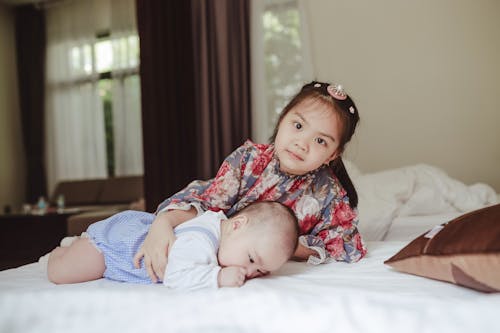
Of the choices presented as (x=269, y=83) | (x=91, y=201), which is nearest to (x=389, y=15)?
(x=269, y=83)

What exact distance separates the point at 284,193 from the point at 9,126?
18.5 ft

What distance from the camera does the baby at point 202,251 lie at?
37.3 inches

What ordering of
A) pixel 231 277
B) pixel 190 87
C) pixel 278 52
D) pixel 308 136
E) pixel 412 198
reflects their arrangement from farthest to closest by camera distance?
pixel 278 52, pixel 190 87, pixel 412 198, pixel 308 136, pixel 231 277

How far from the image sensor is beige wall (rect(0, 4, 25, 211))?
5.70 metres

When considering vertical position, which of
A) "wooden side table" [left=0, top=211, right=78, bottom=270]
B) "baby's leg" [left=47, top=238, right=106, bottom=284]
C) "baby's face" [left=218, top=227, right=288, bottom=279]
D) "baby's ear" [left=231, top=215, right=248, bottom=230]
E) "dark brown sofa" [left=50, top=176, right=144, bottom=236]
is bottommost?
"wooden side table" [left=0, top=211, right=78, bottom=270]

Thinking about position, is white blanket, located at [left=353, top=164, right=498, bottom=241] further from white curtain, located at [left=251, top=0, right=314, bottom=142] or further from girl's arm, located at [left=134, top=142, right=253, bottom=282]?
white curtain, located at [left=251, top=0, right=314, bottom=142]

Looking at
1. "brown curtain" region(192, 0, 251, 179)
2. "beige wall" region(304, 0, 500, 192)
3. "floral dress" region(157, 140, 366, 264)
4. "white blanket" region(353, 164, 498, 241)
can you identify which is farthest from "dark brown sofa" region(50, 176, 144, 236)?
"floral dress" region(157, 140, 366, 264)

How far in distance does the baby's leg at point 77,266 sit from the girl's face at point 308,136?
0.59m

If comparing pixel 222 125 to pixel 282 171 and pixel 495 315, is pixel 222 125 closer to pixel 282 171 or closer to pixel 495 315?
pixel 282 171

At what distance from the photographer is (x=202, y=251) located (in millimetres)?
984

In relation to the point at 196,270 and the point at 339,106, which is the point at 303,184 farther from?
the point at 196,270

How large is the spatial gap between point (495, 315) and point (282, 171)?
2.41 ft

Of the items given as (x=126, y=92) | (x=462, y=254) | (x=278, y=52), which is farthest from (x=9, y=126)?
(x=462, y=254)

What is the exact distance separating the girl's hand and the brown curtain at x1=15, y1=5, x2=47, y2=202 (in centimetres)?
534
